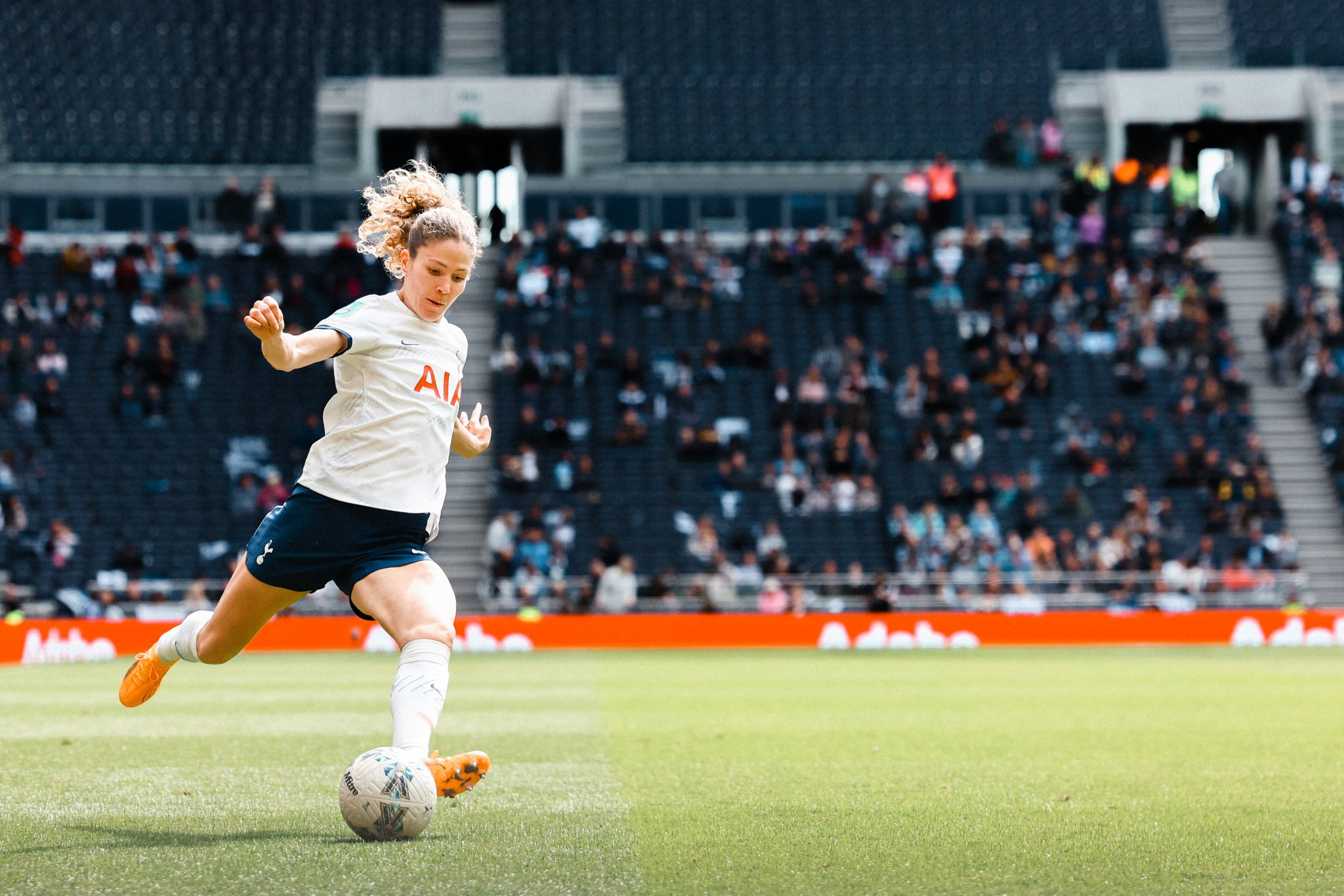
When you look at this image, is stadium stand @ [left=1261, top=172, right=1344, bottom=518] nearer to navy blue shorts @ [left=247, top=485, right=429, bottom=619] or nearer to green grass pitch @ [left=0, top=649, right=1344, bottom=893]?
green grass pitch @ [left=0, top=649, right=1344, bottom=893]

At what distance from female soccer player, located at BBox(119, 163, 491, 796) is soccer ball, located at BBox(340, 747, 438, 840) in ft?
0.75

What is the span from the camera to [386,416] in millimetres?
5555

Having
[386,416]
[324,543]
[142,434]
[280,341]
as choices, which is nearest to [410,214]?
[386,416]

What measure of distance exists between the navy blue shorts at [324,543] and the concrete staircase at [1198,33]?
33401 mm

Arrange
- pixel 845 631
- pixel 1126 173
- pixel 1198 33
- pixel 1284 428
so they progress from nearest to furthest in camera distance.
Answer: pixel 845 631 → pixel 1284 428 → pixel 1126 173 → pixel 1198 33

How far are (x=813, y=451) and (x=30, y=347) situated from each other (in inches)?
549

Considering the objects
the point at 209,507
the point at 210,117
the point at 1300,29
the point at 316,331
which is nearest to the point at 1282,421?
the point at 1300,29

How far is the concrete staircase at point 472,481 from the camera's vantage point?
2600cm

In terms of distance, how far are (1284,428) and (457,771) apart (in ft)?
85.9

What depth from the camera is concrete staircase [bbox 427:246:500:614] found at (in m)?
26.0

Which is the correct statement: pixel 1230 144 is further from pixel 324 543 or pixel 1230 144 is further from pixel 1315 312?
pixel 324 543

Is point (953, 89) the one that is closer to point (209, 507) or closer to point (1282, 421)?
point (1282, 421)

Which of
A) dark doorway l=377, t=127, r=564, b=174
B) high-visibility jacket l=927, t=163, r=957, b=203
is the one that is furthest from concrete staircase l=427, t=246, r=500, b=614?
high-visibility jacket l=927, t=163, r=957, b=203

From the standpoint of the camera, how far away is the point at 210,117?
33.6 m
